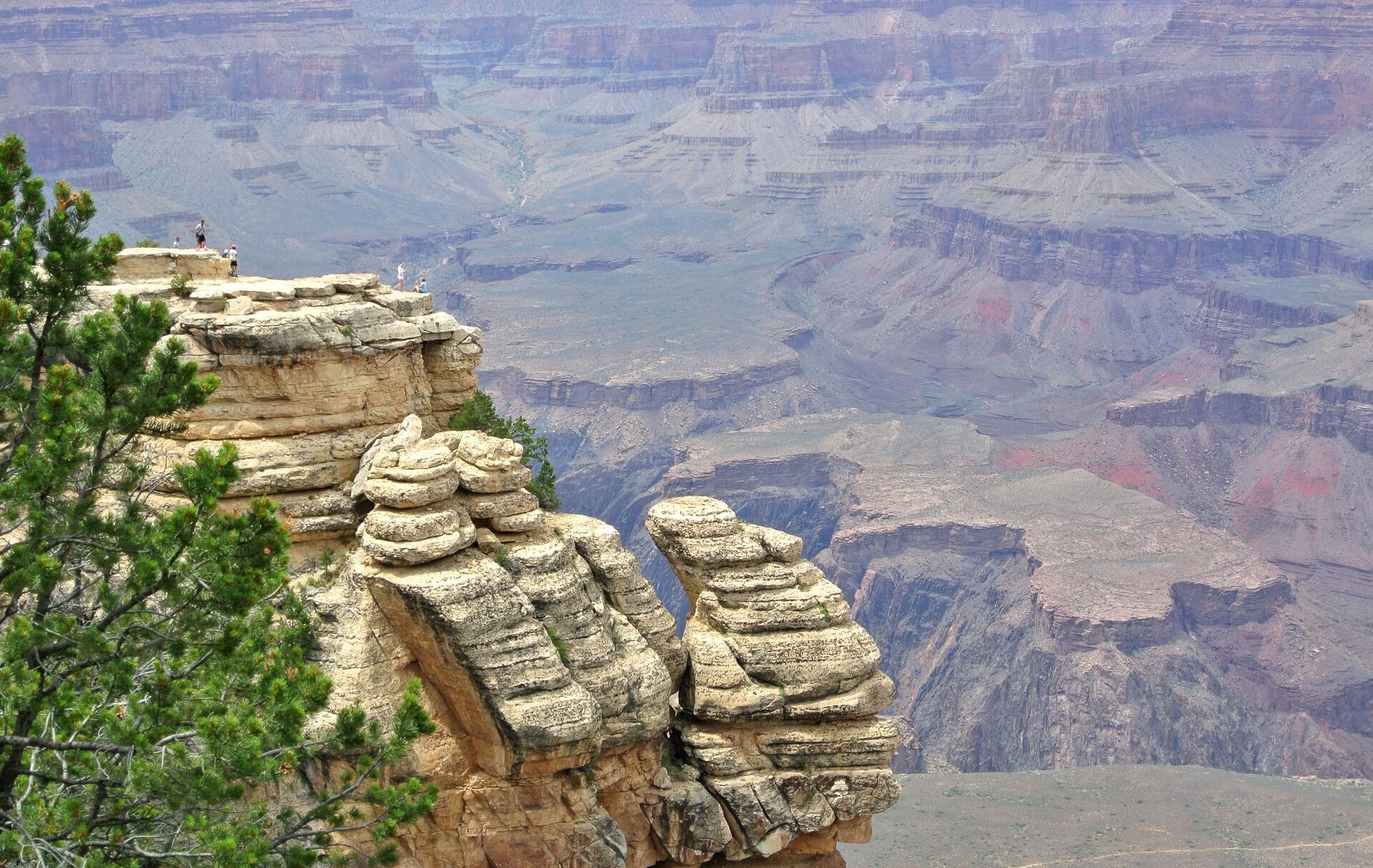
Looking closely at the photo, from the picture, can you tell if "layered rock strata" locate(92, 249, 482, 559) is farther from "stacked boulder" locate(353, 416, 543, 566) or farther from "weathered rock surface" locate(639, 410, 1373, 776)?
"weathered rock surface" locate(639, 410, 1373, 776)

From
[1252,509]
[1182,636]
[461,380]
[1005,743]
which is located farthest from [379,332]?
[1252,509]

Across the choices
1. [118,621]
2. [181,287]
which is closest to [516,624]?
[118,621]

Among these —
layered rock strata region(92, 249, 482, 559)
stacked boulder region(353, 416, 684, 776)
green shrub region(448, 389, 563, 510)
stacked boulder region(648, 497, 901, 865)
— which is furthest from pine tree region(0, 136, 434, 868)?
green shrub region(448, 389, 563, 510)

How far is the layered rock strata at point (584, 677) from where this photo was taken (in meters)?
30.3

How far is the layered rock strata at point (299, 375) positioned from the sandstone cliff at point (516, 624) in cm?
4

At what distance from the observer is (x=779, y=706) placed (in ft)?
110

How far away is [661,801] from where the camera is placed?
32875 millimetres

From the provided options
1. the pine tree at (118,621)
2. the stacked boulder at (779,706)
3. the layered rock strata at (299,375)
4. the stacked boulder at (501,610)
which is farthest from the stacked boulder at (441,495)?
the pine tree at (118,621)

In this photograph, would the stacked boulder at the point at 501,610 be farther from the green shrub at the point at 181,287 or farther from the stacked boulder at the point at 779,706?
the green shrub at the point at 181,287

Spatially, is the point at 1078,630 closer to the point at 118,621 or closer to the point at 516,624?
the point at 516,624

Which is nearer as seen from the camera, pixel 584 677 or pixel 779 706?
pixel 584 677

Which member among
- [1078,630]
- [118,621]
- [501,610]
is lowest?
[1078,630]

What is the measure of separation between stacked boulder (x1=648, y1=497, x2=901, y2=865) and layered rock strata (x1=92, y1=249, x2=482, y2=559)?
6.24 m

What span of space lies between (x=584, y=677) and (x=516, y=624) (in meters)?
1.75
